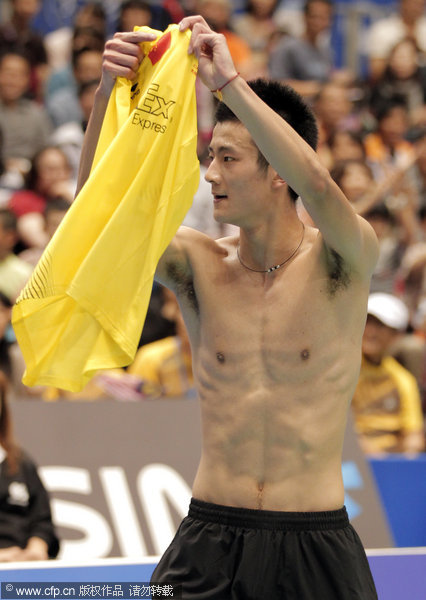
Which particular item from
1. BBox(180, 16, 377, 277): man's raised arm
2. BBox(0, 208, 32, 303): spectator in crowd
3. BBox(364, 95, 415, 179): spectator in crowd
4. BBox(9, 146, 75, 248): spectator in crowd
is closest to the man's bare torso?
BBox(180, 16, 377, 277): man's raised arm

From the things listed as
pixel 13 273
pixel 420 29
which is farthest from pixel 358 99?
pixel 13 273

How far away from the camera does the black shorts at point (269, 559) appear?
107 inches

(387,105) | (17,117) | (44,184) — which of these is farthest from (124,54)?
(387,105)

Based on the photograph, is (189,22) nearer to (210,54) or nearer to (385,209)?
(210,54)

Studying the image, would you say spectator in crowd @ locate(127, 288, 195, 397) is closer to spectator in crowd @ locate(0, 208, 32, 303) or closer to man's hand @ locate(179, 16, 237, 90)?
spectator in crowd @ locate(0, 208, 32, 303)

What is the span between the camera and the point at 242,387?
2865mm

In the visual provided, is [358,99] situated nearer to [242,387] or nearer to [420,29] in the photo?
[420,29]

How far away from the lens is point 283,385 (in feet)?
9.30

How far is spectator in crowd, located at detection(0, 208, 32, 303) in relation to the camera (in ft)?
20.6

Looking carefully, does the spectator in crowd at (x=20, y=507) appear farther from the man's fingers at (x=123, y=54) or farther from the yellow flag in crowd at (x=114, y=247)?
the man's fingers at (x=123, y=54)

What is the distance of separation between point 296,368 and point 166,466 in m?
2.36

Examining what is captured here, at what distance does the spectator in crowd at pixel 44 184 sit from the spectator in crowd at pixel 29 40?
5.64 feet

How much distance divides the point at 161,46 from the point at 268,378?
36.5 inches

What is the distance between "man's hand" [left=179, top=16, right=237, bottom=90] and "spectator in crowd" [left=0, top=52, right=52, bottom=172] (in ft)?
17.2
